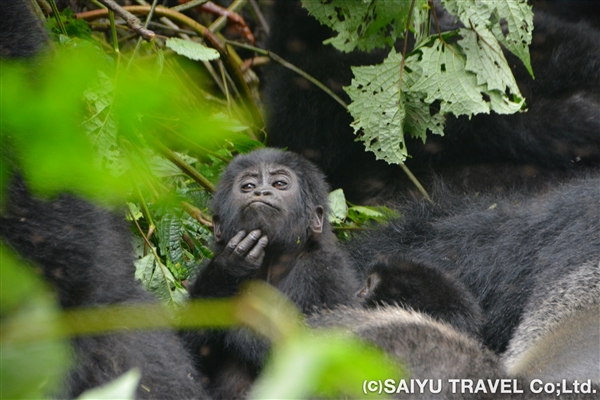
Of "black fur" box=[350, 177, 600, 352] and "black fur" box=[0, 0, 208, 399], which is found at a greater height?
"black fur" box=[0, 0, 208, 399]

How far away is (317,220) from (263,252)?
0.78 feet

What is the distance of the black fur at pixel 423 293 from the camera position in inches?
88.7

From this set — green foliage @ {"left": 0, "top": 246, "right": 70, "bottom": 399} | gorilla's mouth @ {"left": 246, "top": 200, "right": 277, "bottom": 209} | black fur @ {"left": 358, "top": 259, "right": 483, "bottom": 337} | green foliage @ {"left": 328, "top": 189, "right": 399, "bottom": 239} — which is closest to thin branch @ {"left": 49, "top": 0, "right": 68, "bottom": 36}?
gorilla's mouth @ {"left": 246, "top": 200, "right": 277, "bottom": 209}

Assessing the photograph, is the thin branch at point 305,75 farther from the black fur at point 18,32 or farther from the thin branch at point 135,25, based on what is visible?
the black fur at point 18,32

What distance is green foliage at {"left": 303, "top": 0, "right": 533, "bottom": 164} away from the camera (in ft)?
8.80

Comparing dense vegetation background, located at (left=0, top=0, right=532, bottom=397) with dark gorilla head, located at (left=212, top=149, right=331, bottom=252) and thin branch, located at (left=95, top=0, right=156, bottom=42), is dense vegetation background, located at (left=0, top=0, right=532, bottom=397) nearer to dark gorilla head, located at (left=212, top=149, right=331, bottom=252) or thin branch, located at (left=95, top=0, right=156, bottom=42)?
thin branch, located at (left=95, top=0, right=156, bottom=42)

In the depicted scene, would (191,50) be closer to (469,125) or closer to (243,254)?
(243,254)

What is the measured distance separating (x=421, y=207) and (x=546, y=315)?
848mm

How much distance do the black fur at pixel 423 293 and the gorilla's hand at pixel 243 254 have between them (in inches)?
14.7

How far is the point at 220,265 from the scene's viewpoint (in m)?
2.08

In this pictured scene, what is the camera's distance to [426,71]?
2693 millimetres

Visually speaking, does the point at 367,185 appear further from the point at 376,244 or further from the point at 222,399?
the point at 222,399

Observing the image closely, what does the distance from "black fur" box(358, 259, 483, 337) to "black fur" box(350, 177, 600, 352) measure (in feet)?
0.32

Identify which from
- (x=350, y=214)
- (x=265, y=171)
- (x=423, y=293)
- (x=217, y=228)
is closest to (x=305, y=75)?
(x=350, y=214)
